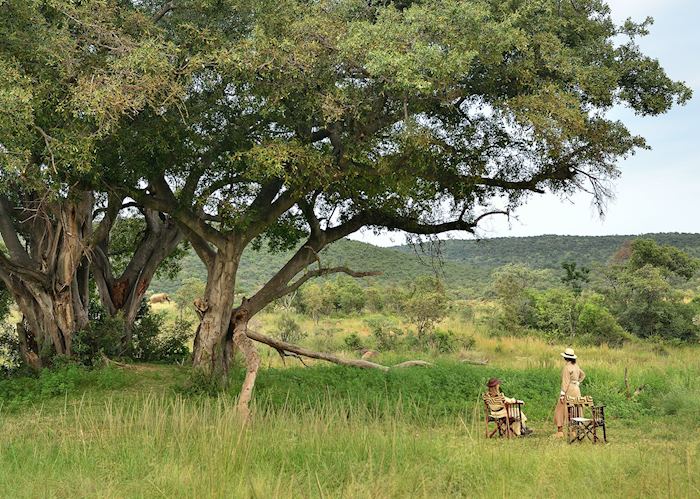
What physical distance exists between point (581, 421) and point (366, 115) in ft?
20.2

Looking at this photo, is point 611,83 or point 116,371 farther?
point 116,371

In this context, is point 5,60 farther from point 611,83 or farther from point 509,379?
point 509,379

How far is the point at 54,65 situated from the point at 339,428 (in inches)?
310

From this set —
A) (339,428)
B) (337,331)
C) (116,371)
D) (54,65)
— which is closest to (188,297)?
(337,331)

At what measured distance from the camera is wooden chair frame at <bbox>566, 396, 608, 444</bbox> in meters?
10.9

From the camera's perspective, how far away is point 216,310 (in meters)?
15.5

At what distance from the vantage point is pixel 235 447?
720 cm

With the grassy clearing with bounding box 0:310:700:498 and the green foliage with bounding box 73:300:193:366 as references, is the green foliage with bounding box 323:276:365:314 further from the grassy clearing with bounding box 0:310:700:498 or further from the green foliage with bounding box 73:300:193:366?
the grassy clearing with bounding box 0:310:700:498

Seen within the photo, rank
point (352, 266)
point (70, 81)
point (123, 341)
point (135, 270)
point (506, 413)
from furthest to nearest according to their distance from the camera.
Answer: point (352, 266)
point (135, 270)
point (123, 341)
point (70, 81)
point (506, 413)

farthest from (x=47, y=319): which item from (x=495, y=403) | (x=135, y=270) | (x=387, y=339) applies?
(x=387, y=339)

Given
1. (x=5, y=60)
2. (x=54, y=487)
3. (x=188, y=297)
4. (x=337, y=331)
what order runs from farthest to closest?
(x=188, y=297) → (x=337, y=331) → (x=5, y=60) → (x=54, y=487)

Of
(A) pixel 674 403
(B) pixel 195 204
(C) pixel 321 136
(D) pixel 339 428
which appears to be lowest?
(A) pixel 674 403

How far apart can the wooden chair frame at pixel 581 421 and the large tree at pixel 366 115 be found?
431 cm

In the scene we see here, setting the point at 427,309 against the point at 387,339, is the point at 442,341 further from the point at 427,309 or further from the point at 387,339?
the point at 387,339
